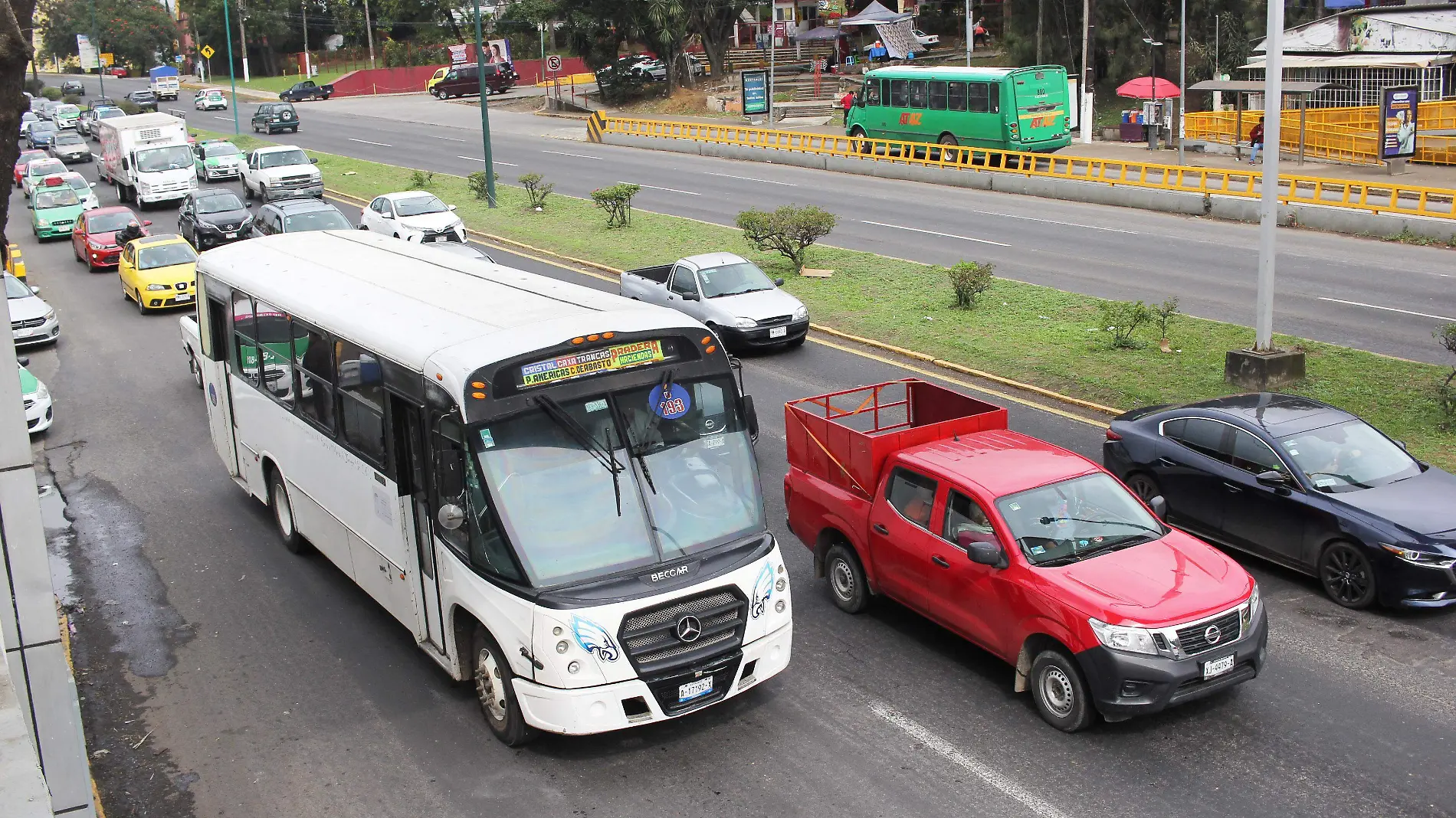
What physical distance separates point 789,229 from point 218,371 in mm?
13489

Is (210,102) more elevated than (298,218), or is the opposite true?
(210,102)

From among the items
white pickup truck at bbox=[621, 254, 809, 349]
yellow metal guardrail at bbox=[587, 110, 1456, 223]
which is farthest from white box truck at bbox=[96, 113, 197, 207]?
white pickup truck at bbox=[621, 254, 809, 349]

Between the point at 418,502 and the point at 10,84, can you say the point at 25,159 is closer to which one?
the point at 418,502

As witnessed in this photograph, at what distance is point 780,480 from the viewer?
1441 centimetres

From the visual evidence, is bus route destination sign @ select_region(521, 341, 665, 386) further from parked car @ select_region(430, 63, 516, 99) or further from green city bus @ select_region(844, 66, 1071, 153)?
parked car @ select_region(430, 63, 516, 99)

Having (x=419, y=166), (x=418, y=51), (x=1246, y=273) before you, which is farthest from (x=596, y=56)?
(x=1246, y=273)

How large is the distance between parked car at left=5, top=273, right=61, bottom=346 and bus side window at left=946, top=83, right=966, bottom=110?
26.9 m

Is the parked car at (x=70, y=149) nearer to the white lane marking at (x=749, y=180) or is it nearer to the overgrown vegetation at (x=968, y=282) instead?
the white lane marking at (x=749, y=180)

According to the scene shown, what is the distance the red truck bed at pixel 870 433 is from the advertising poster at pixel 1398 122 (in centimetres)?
2735

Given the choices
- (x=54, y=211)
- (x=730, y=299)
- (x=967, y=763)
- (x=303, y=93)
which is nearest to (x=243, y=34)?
(x=303, y=93)

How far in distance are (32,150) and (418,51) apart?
50.3m

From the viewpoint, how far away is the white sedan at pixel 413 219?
1133 inches

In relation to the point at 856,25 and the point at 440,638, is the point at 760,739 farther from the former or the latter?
the point at 856,25

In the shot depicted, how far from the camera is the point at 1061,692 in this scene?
8.71m
